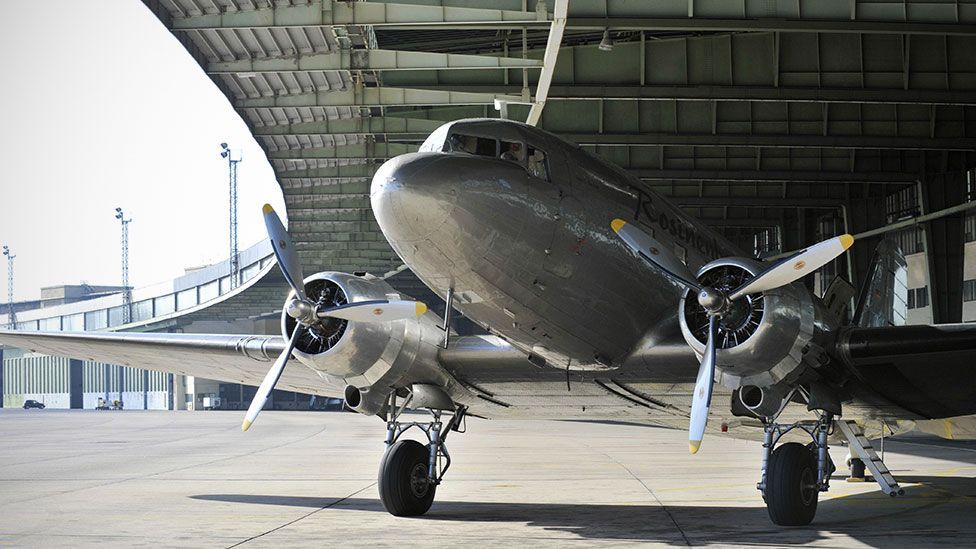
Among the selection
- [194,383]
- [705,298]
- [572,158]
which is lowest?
[194,383]

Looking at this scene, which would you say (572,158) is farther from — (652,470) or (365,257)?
(365,257)

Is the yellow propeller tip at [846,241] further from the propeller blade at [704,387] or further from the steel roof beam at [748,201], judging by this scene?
the steel roof beam at [748,201]

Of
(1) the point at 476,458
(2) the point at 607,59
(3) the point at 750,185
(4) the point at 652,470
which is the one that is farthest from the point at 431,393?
(3) the point at 750,185

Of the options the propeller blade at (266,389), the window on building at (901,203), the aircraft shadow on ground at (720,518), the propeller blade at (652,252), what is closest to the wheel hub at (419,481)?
the aircraft shadow on ground at (720,518)

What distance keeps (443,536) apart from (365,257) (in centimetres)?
5397

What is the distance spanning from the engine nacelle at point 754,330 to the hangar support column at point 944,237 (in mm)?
27885

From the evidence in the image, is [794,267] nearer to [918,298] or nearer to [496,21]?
[496,21]

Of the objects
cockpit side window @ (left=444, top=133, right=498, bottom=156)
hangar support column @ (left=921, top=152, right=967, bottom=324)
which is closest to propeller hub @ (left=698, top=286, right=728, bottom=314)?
cockpit side window @ (left=444, top=133, right=498, bottom=156)

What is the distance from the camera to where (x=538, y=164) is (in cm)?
1266

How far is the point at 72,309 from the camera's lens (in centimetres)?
9988

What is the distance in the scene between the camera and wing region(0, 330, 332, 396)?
Result: 1695 centimetres

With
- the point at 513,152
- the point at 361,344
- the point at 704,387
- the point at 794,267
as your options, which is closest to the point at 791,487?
the point at 704,387

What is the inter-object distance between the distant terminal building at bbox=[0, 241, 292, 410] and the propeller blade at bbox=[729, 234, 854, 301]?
185ft

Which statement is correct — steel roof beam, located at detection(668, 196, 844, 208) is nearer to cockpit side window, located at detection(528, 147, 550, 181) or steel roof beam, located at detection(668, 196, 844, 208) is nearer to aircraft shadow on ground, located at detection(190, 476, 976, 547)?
aircraft shadow on ground, located at detection(190, 476, 976, 547)
